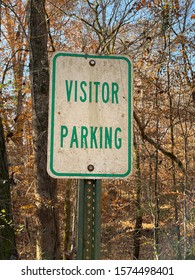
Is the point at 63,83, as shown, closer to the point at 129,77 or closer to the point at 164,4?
the point at 129,77

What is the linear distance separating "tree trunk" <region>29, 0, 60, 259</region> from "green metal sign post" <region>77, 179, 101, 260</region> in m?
5.16

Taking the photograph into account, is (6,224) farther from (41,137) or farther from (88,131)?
(88,131)

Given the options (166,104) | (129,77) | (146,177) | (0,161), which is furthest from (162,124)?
(129,77)

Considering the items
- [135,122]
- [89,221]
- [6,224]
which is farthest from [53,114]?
[135,122]

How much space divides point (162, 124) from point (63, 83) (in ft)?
25.7

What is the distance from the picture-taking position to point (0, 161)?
5.91 meters

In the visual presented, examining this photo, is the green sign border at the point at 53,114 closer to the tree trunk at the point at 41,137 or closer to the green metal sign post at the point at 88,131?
the green metal sign post at the point at 88,131

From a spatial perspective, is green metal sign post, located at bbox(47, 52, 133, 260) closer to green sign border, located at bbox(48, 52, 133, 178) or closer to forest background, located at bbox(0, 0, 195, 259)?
green sign border, located at bbox(48, 52, 133, 178)

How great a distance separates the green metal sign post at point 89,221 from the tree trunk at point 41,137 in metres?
5.16

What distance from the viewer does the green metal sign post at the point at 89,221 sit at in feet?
5.22

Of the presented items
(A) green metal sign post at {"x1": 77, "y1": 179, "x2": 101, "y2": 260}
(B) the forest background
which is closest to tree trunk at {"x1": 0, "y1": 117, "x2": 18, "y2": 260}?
(B) the forest background

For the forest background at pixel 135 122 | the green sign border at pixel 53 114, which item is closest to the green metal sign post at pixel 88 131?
the green sign border at pixel 53 114

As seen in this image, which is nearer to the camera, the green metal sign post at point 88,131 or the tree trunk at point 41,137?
the green metal sign post at point 88,131

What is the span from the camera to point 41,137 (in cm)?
683
